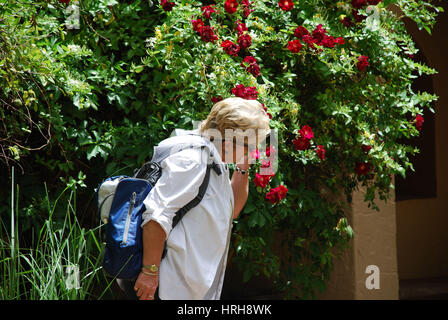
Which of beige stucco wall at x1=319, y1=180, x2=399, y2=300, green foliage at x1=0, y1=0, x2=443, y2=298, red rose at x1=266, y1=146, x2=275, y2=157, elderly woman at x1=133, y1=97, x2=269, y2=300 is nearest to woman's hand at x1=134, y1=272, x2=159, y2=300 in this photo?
elderly woman at x1=133, y1=97, x2=269, y2=300

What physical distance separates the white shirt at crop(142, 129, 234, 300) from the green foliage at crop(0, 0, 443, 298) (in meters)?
0.85

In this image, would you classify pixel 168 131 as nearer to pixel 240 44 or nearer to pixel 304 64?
pixel 240 44

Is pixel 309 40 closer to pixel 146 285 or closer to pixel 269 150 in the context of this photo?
pixel 269 150

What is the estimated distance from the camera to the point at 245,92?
3250 mm

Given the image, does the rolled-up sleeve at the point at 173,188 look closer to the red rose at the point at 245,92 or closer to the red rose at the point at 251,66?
the red rose at the point at 245,92

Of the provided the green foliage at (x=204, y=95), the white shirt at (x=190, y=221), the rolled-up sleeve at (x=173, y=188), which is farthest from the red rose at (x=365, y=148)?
the rolled-up sleeve at (x=173, y=188)

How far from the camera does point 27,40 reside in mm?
2951

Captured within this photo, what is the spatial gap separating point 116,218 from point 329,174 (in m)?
2.09

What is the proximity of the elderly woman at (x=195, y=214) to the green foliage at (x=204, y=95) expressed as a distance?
801mm

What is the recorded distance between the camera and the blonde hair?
255cm

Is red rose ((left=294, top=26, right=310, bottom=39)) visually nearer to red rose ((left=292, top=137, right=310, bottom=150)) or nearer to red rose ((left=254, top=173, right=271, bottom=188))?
red rose ((left=292, top=137, right=310, bottom=150))

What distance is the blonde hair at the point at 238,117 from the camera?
101 inches

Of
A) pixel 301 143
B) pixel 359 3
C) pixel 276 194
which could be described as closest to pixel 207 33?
pixel 301 143

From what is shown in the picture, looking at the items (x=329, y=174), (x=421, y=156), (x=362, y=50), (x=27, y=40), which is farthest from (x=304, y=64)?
(x=421, y=156)
